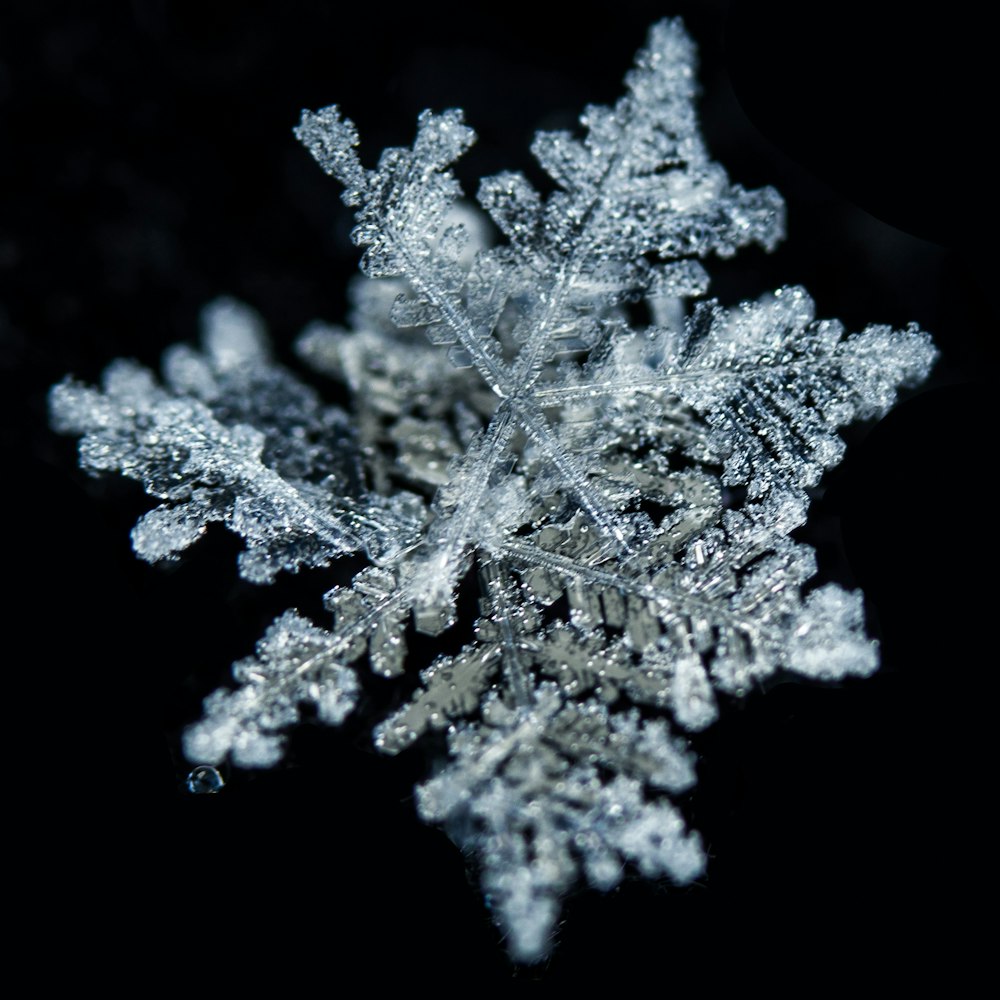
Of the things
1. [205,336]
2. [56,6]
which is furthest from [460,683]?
[56,6]

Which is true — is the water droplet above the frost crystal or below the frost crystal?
below

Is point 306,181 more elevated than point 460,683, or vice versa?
point 306,181

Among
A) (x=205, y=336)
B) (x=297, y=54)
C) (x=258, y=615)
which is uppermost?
(x=297, y=54)

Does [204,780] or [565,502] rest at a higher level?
[565,502]

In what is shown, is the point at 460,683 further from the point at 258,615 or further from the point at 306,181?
the point at 306,181
